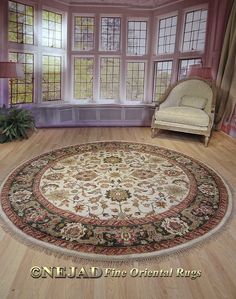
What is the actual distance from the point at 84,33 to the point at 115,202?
15.5ft

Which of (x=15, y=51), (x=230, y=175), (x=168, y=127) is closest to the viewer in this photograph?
(x=230, y=175)

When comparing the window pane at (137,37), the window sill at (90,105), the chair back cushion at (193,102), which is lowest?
the window sill at (90,105)

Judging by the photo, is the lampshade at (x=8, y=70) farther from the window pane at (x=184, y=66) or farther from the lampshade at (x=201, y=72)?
the window pane at (x=184, y=66)

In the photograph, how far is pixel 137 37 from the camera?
6465 millimetres

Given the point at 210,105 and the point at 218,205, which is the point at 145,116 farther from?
the point at 218,205

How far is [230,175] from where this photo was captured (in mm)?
3512

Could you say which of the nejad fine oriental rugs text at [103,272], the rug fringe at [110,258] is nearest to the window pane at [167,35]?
the rug fringe at [110,258]

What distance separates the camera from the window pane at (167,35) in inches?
241

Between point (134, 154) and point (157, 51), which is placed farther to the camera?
point (157, 51)

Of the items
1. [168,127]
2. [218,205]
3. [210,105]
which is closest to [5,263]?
[218,205]

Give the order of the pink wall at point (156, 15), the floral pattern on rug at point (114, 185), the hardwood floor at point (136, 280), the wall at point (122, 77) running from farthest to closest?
the wall at point (122, 77) → the pink wall at point (156, 15) → the floral pattern on rug at point (114, 185) → the hardwood floor at point (136, 280)

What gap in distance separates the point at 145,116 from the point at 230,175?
10.4 feet

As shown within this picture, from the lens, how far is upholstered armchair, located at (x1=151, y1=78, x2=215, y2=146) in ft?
15.3

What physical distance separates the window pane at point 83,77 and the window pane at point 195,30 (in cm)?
207
